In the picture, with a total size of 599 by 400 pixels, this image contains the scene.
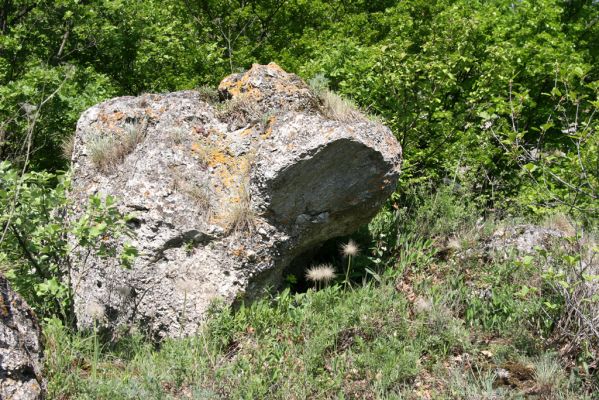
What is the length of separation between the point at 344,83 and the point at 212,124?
256 cm

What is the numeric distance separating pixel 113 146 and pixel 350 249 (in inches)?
101

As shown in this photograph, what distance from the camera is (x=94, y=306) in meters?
5.61

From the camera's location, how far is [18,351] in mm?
4062

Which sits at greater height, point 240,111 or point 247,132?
point 240,111

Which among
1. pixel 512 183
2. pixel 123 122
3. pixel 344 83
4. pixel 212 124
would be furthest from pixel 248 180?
pixel 512 183

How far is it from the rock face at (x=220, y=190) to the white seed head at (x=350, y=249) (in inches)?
6.4

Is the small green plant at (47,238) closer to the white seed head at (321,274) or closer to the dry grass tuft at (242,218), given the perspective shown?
the dry grass tuft at (242,218)

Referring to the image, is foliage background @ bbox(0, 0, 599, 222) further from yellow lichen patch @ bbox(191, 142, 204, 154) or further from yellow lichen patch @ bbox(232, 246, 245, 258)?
yellow lichen patch @ bbox(232, 246, 245, 258)

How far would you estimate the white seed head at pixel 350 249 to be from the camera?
6.34 meters

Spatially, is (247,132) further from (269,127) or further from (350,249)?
(350,249)

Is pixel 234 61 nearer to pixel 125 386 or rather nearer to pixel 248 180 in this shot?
pixel 248 180

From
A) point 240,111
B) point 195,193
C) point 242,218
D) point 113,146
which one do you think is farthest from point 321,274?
point 113,146

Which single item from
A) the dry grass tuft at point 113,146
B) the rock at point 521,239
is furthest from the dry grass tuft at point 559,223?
the dry grass tuft at point 113,146

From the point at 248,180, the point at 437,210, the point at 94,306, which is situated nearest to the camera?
the point at 94,306
